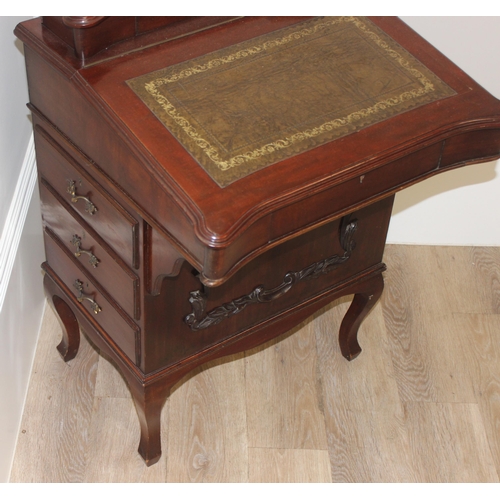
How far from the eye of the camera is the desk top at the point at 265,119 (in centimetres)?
128

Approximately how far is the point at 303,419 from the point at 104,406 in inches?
19.4

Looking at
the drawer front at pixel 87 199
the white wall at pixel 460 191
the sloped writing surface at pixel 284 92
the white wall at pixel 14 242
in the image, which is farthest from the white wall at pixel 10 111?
the white wall at pixel 460 191

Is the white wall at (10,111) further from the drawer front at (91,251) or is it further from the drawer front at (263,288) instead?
the drawer front at (263,288)

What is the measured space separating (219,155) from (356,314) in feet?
2.89

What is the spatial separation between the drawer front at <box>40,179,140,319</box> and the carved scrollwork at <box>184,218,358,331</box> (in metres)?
0.11

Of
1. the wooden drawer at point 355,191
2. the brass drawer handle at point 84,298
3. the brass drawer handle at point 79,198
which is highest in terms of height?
the brass drawer handle at point 79,198

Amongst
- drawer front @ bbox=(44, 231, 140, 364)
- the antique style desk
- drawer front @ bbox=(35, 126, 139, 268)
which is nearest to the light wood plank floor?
the antique style desk

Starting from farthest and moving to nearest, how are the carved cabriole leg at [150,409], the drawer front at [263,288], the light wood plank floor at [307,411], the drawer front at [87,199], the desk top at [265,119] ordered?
the light wood plank floor at [307,411]
the carved cabriole leg at [150,409]
the drawer front at [263,288]
the drawer front at [87,199]
the desk top at [265,119]

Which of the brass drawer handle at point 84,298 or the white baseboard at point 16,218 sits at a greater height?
the white baseboard at point 16,218

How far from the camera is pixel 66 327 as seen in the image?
2049 mm

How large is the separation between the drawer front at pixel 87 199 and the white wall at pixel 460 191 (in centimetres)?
96

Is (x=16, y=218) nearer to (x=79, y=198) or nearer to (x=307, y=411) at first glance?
(x=79, y=198)

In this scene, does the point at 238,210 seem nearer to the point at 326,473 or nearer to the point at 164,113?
the point at 164,113

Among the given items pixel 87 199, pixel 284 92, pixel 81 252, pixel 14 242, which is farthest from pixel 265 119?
pixel 14 242
